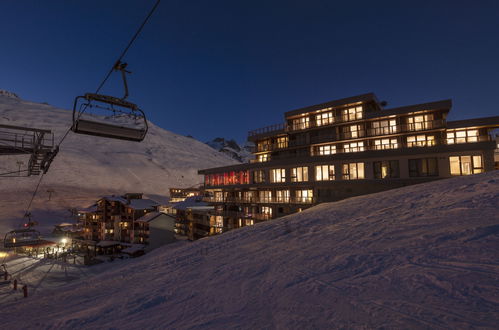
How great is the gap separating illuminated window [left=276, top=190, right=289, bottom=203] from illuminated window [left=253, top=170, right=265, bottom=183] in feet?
11.1

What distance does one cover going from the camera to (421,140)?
37.6 meters

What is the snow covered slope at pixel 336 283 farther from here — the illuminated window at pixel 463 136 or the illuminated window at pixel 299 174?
the illuminated window at pixel 463 136

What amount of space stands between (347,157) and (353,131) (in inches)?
389

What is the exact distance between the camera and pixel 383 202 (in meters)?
15.8

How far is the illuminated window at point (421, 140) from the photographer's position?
121ft

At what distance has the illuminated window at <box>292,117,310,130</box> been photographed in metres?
45.9

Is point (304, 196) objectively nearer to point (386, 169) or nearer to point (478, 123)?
point (386, 169)

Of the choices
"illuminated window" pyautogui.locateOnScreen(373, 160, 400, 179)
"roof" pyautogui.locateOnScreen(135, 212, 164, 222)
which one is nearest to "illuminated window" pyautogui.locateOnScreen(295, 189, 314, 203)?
"illuminated window" pyautogui.locateOnScreen(373, 160, 400, 179)

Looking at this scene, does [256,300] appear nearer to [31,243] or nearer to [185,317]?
[185,317]

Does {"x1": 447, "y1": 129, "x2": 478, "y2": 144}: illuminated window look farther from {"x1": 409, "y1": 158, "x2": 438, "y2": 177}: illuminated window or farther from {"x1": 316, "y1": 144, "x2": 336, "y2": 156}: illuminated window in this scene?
{"x1": 316, "y1": 144, "x2": 336, "y2": 156}: illuminated window

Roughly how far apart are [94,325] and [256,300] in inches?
176

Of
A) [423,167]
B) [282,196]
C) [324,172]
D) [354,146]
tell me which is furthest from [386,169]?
[282,196]

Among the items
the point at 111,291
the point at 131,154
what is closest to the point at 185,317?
the point at 111,291

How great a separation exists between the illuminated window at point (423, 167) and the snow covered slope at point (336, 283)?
18127mm
